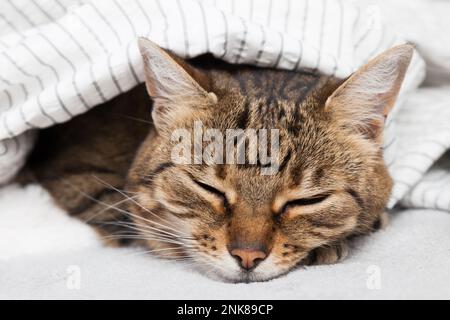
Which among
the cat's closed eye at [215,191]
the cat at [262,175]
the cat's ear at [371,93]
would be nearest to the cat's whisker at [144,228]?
the cat at [262,175]

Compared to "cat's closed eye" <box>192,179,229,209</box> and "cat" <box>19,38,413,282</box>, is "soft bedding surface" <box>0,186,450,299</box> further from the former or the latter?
"cat's closed eye" <box>192,179,229,209</box>

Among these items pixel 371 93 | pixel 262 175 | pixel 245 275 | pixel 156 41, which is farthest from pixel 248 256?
pixel 156 41

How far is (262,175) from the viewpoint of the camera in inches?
45.0

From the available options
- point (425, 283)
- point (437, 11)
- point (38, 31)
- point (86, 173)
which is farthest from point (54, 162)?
point (437, 11)

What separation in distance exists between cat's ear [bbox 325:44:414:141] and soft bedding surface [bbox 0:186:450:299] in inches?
11.0

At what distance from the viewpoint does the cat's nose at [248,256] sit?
1108 millimetres

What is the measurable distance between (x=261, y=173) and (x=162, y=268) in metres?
0.33

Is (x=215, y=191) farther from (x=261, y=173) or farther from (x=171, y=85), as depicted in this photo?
(x=171, y=85)

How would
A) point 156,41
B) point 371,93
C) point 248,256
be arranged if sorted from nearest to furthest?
1. point 248,256
2. point 371,93
3. point 156,41

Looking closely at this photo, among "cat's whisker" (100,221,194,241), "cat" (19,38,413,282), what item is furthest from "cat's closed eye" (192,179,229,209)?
"cat's whisker" (100,221,194,241)

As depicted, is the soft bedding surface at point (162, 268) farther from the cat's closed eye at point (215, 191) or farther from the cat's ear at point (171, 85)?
the cat's ear at point (171, 85)

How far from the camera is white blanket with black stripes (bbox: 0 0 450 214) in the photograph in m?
1.36

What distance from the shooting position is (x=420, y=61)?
66.9 inches
